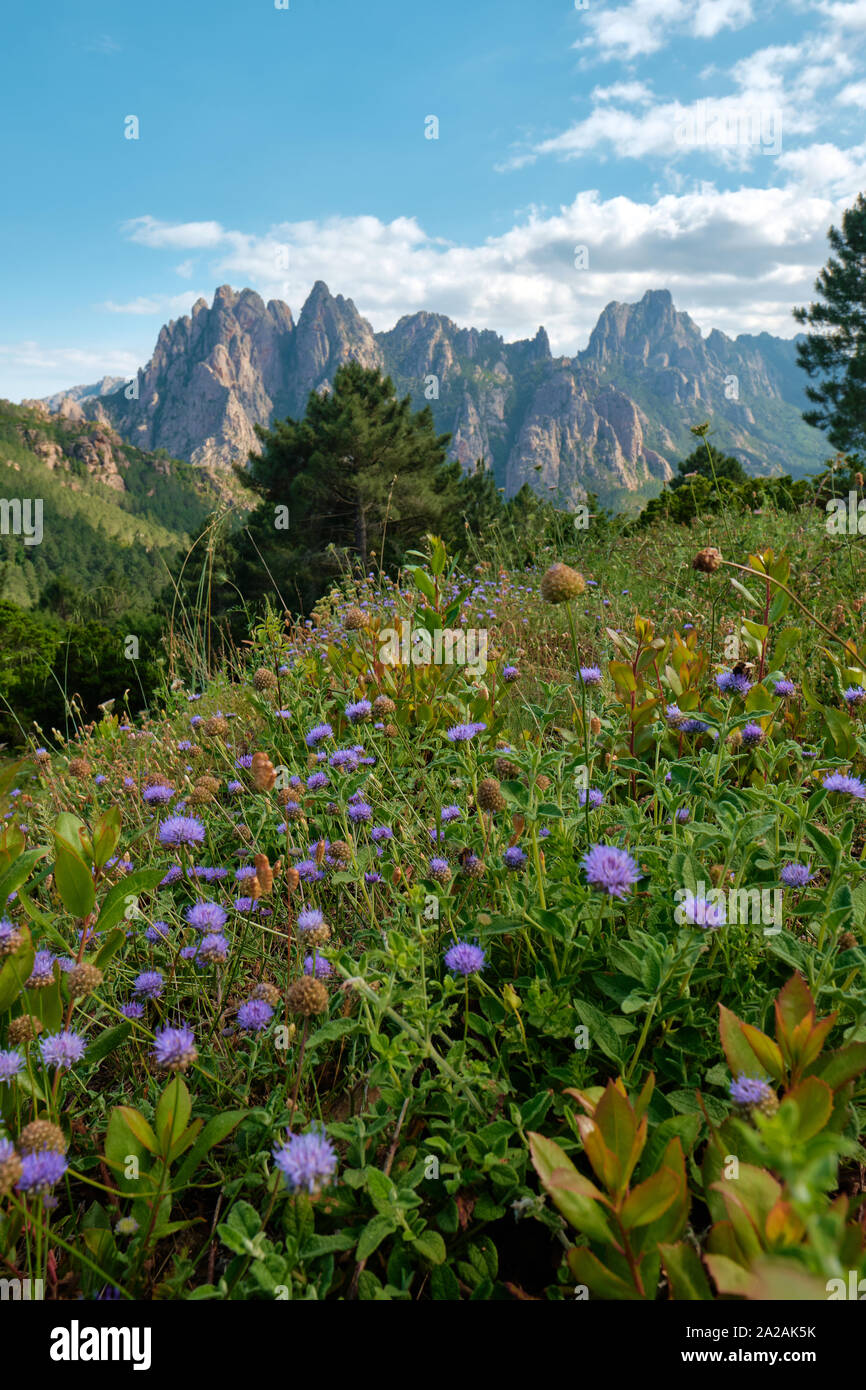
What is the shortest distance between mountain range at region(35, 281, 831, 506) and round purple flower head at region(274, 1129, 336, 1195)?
133 metres

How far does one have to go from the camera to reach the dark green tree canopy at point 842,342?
2422 centimetres

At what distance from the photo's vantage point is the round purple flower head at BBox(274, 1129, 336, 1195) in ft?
2.84

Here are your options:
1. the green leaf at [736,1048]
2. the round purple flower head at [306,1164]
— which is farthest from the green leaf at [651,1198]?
the round purple flower head at [306,1164]

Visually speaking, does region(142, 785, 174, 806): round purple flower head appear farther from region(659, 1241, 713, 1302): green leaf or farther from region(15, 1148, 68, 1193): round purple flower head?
region(659, 1241, 713, 1302): green leaf

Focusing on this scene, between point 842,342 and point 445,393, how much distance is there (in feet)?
461

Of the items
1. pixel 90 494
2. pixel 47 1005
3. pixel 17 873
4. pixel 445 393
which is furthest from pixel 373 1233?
pixel 445 393

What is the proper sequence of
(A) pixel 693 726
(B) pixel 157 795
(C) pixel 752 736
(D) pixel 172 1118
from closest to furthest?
(D) pixel 172 1118
(C) pixel 752 736
(A) pixel 693 726
(B) pixel 157 795

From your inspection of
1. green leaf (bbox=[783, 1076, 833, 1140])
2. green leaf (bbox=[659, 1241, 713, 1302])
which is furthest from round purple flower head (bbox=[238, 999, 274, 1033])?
green leaf (bbox=[783, 1076, 833, 1140])

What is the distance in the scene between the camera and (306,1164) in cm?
87

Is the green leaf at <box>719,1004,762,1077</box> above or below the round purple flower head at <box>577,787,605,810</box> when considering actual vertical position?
below

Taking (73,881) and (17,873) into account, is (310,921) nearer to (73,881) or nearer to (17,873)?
(73,881)

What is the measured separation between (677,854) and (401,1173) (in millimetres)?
771

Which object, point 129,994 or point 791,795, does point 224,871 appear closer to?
point 129,994
